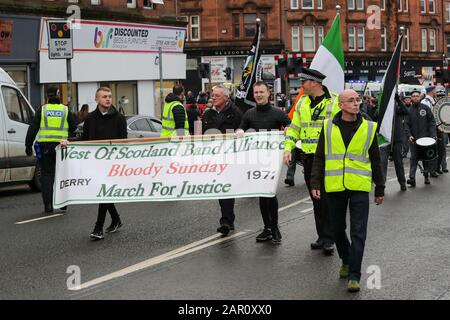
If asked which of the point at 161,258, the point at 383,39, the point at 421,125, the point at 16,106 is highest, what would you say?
the point at 383,39

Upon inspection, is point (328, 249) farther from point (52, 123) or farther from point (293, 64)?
point (293, 64)

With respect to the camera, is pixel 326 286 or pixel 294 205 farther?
pixel 294 205

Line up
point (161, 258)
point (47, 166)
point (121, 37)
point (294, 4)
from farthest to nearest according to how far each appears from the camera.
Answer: point (294, 4) → point (121, 37) → point (47, 166) → point (161, 258)

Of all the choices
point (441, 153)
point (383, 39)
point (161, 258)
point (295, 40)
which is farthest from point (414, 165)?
point (383, 39)

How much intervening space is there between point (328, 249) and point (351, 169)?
5.91ft

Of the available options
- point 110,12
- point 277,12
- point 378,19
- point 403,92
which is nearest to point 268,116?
point 110,12

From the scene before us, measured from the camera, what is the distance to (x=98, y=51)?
31.4m

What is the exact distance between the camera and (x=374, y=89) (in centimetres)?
4703

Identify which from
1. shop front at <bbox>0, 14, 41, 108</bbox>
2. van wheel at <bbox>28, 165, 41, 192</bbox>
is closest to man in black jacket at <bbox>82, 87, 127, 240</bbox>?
van wheel at <bbox>28, 165, 41, 192</bbox>

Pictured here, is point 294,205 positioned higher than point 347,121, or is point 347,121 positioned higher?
point 347,121

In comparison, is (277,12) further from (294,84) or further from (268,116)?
(268,116)

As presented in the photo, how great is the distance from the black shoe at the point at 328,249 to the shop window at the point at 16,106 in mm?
8619
